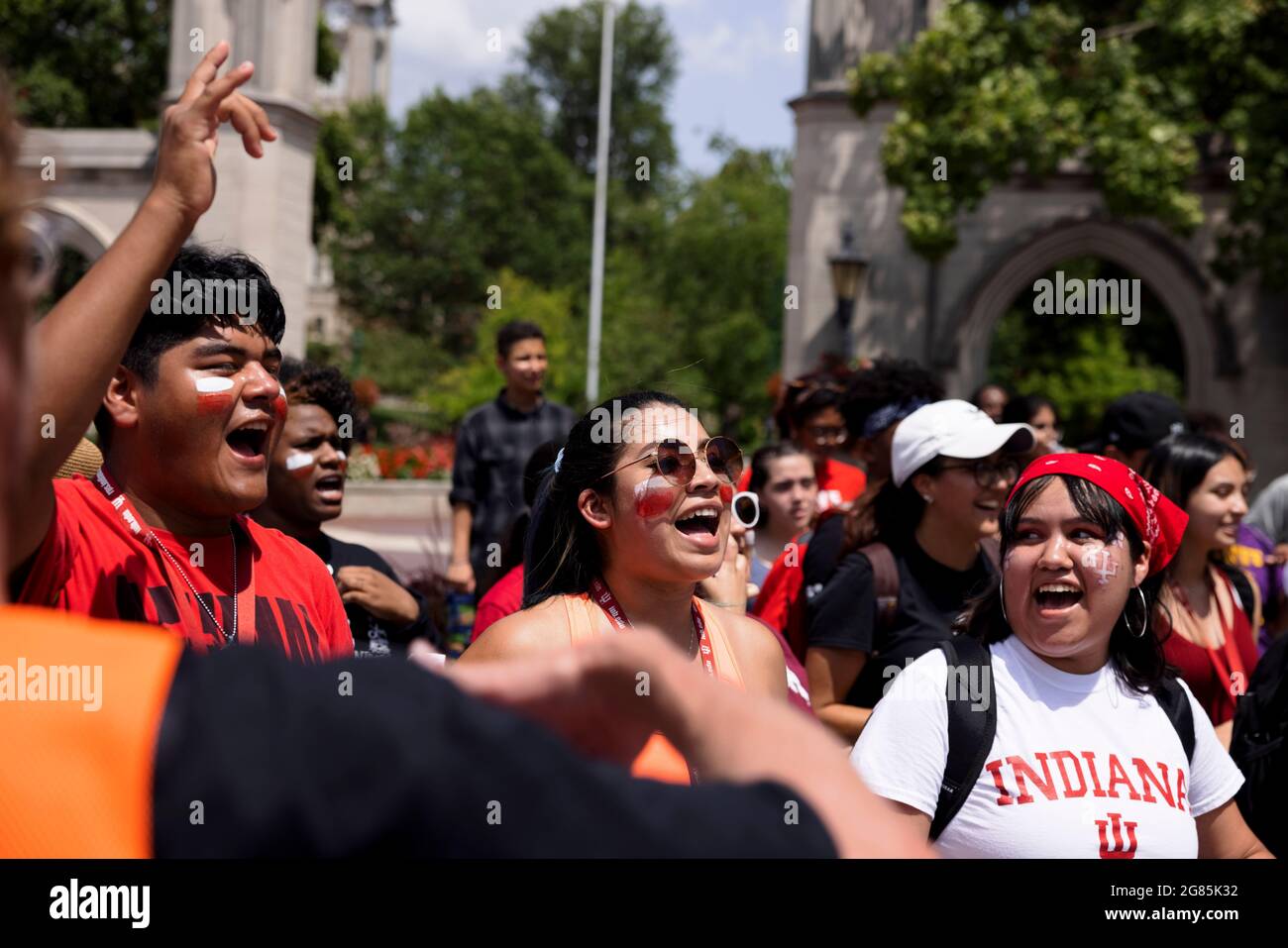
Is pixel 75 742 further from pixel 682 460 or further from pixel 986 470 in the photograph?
pixel 986 470

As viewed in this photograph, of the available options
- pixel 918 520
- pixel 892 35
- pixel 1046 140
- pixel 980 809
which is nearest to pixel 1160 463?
pixel 918 520

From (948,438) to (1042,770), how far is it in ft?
5.89

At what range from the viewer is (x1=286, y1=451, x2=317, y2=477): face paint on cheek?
4.50 metres

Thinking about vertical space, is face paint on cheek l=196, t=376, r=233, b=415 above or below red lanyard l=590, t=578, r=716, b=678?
above

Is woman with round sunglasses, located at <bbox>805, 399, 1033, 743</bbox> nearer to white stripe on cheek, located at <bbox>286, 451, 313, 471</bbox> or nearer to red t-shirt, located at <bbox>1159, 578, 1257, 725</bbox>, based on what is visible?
red t-shirt, located at <bbox>1159, 578, 1257, 725</bbox>

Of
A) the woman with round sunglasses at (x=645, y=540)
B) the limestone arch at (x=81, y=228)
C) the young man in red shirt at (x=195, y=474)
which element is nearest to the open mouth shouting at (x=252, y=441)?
the young man in red shirt at (x=195, y=474)

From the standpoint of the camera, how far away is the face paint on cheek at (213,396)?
9.11ft

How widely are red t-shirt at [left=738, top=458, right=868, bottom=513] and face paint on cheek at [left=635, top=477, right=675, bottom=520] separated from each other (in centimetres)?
338

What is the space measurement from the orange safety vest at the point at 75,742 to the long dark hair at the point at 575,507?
2374 millimetres

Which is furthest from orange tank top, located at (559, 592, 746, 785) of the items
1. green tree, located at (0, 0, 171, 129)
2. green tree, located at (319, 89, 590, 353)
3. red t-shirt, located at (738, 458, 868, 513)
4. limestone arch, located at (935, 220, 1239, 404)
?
green tree, located at (319, 89, 590, 353)

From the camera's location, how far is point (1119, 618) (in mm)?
3350

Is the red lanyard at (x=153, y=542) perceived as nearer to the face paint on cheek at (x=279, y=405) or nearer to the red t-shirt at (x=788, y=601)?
the face paint on cheek at (x=279, y=405)

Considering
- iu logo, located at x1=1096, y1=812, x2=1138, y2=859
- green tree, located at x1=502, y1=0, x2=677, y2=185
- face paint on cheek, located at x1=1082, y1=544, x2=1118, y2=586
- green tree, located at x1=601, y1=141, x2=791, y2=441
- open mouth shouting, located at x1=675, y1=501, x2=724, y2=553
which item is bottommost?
iu logo, located at x1=1096, y1=812, x2=1138, y2=859

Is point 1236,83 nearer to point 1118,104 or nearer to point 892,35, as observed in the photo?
point 1118,104
